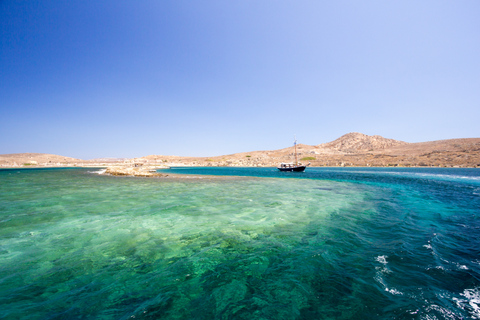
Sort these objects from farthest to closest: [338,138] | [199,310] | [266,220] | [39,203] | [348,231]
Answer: [338,138] → [39,203] → [266,220] → [348,231] → [199,310]

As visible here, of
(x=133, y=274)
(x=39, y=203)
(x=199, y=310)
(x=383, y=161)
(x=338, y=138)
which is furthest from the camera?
(x=338, y=138)

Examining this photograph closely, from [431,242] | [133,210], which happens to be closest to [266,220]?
[431,242]

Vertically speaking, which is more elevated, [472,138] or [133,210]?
[472,138]

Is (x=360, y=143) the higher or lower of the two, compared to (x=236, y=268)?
higher

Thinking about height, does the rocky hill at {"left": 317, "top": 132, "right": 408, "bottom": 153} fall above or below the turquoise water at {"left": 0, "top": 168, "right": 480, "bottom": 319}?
above

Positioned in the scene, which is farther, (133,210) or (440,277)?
(133,210)

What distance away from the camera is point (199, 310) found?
3795 millimetres

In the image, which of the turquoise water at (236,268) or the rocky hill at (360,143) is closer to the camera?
the turquoise water at (236,268)

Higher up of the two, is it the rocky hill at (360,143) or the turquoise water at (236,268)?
the rocky hill at (360,143)

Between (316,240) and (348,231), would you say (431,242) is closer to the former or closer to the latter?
(348,231)

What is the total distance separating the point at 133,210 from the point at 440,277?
13.8 m

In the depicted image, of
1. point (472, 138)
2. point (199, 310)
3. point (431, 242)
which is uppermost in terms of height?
point (472, 138)

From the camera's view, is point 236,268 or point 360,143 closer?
point 236,268

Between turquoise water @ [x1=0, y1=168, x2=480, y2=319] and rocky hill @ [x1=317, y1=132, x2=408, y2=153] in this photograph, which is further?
rocky hill @ [x1=317, y1=132, x2=408, y2=153]
